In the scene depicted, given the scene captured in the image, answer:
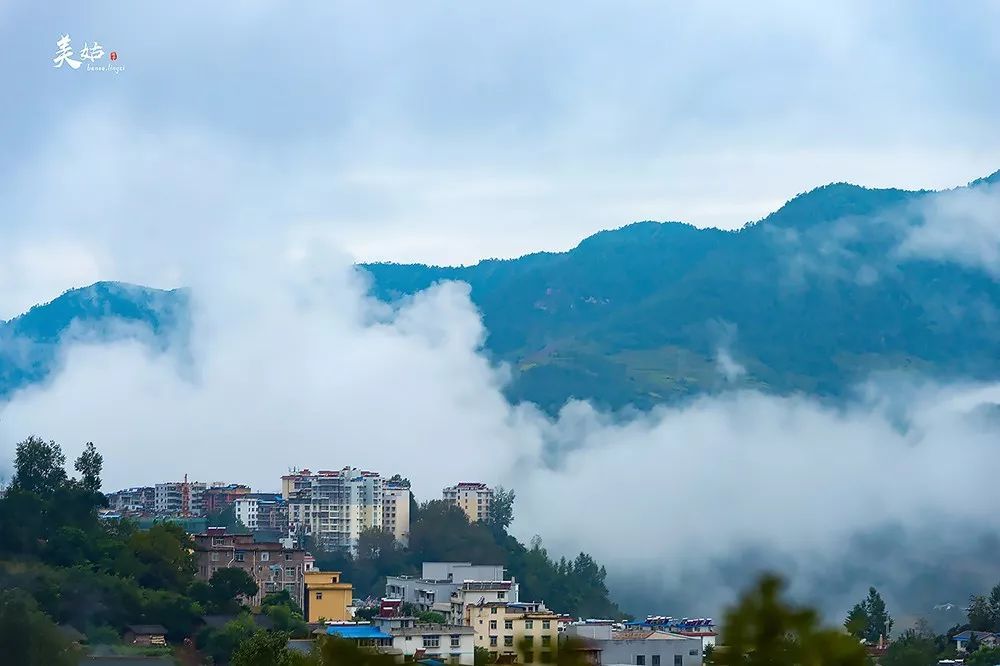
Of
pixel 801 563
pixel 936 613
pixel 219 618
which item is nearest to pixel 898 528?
pixel 801 563

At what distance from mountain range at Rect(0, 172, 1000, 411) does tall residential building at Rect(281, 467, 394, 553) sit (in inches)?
1556

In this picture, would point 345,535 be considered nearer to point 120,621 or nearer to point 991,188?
point 120,621

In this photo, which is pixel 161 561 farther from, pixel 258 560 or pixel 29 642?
pixel 29 642

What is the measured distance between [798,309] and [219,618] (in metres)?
73.4

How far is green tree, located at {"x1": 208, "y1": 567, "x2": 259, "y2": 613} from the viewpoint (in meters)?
25.1

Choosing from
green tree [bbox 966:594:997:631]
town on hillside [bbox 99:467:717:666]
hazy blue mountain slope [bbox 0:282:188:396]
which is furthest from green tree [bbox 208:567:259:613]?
hazy blue mountain slope [bbox 0:282:188:396]

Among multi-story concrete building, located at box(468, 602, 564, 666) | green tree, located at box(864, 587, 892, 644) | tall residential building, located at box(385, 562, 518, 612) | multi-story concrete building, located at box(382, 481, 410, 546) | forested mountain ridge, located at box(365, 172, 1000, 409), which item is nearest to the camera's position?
multi-story concrete building, located at box(468, 602, 564, 666)

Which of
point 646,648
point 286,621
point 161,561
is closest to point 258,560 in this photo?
point 161,561

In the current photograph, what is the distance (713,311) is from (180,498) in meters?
47.6

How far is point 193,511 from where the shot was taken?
49.8m

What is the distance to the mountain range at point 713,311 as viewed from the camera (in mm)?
88000

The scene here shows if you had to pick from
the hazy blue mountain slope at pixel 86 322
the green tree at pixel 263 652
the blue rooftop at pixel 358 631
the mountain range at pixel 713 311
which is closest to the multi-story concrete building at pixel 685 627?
the blue rooftop at pixel 358 631

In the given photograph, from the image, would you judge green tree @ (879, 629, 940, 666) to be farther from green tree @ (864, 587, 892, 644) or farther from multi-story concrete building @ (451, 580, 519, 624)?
multi-story concrete building @ (451, 580, 519, 624)

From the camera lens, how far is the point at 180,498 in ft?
167
